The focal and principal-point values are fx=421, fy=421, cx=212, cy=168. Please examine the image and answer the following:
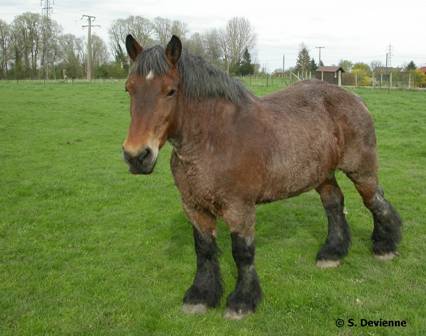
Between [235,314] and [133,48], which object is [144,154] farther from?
[235,314]

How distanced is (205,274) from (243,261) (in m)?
0.51

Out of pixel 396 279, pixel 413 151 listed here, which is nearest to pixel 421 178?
pixel 413 151

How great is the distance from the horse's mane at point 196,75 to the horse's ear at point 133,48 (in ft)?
0.49

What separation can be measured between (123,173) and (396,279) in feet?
22.3

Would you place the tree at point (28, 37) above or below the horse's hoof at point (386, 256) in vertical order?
above

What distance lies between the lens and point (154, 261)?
5301 mm

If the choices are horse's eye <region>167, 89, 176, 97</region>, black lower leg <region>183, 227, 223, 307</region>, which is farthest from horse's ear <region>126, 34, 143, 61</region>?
black lower leg <region>183, 227, 223, 307</region>

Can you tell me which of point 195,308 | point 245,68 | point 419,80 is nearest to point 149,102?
point 195,308

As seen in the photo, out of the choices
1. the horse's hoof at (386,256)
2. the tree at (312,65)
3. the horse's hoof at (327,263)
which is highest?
the tree at (312,65)

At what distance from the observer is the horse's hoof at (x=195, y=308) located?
4.16m

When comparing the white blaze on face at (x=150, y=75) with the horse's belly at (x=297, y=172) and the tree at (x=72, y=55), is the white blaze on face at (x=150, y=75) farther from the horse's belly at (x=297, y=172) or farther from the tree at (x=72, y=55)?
the tree at (x=72, y=55)

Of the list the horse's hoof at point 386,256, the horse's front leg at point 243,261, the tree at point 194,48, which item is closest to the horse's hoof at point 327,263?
the horse's hoof at point 386,256

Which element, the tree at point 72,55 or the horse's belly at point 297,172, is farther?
the tree at point 72,55

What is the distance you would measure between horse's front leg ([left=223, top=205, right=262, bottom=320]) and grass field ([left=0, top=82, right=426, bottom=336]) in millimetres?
137
